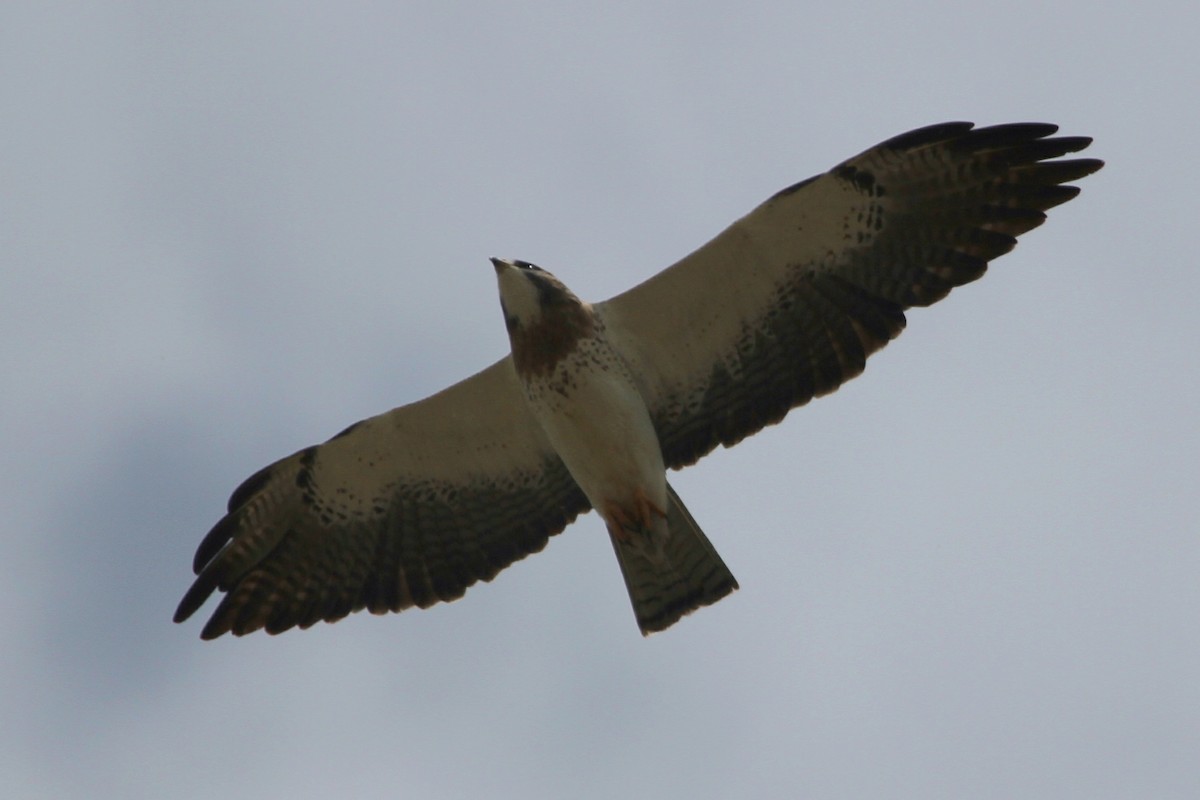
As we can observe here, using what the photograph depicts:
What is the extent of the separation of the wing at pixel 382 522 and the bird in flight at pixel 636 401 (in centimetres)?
1

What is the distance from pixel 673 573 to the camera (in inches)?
437

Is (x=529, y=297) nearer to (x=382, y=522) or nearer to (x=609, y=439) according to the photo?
(x=609, y=439)

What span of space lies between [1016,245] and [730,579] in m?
2.61

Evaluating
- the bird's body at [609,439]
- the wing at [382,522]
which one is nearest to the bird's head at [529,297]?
the bird's body at [609,439]

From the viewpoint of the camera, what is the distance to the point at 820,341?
1109cm

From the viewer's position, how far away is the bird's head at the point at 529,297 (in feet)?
35.1

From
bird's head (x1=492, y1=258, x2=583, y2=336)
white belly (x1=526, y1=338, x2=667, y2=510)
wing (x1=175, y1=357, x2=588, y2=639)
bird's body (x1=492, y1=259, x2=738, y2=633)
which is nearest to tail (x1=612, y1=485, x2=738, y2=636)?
bird's body (x1=492, y1=259, x2=738, y2=633)

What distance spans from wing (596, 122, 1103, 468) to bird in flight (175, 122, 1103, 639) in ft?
0.04

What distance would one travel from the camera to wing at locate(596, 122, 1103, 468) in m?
10.8

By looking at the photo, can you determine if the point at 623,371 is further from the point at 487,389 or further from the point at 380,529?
the point at 380,529

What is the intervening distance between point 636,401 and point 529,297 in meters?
0.94

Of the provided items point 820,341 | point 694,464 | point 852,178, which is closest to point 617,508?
point 694,464

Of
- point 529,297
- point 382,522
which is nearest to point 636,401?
point 529,297

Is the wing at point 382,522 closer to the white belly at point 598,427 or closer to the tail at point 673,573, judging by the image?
the white belly at point 598,427
